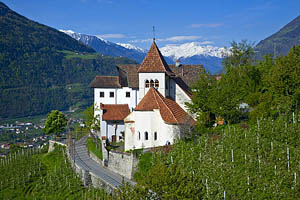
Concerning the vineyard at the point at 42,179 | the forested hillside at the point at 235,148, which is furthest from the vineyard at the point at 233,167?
the vineyard at the point at 42,179

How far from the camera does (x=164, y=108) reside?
1740 inches

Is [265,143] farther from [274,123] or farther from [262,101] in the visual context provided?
[262,101]

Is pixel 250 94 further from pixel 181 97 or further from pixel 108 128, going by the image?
pixel 108 128

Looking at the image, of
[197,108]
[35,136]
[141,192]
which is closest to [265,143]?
[197,108]

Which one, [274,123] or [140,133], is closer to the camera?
[274,123]

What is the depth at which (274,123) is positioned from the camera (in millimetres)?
36719

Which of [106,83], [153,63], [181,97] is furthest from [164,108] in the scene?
[106,83]

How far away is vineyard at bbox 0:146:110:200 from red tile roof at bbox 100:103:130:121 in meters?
8.85

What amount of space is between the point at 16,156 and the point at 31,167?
41.1 feet

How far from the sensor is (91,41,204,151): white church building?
43531 millimetres

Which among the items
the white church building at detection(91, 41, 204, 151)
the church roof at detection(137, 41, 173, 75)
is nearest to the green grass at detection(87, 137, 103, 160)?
the white church building at detection(91, 41, 204, 151)

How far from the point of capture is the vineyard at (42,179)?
42.1 metres

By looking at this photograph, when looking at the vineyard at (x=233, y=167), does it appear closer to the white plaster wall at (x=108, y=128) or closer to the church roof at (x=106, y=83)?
the white plaster wall at (x=108, y=128)

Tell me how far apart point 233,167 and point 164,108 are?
55.0 ft
